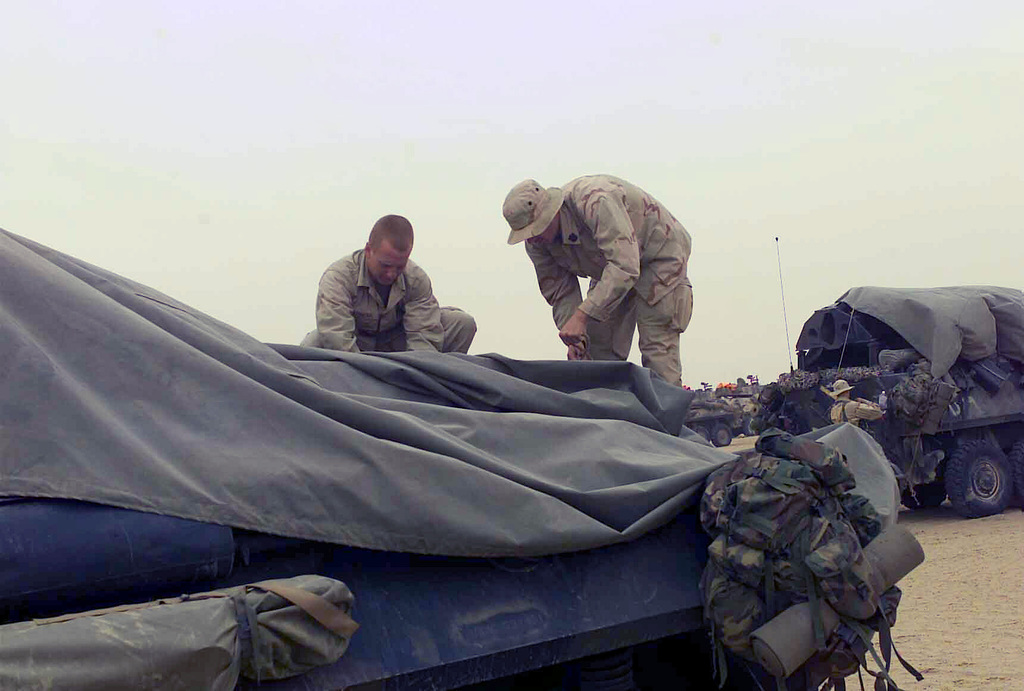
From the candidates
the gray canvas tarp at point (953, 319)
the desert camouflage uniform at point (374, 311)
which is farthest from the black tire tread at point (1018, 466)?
the desert camouflage uniform at point (374, 311)

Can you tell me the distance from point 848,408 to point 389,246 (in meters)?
7.49

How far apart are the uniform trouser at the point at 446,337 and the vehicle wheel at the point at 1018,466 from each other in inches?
345

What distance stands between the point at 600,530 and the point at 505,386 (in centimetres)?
65

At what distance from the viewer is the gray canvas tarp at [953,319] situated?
427 inches

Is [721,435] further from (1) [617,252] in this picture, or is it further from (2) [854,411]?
(1) [617,252]

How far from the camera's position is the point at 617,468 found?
2744 millimetres

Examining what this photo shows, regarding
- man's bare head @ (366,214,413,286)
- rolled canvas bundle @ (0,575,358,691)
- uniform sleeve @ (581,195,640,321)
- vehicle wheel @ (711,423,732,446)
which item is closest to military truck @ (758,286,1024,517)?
uniform sleeve @ (581,195,640,321)

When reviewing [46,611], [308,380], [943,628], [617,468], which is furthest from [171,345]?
[943,628]

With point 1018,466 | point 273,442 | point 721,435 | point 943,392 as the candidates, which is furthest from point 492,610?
point 721,435

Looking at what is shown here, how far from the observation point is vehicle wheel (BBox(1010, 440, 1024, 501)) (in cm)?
1122

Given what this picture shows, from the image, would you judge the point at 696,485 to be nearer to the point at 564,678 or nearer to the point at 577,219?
the point at 564,678

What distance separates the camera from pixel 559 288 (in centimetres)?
500

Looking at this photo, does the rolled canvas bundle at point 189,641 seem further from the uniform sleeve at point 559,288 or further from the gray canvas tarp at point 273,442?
the uniform sleeve at point 559,288

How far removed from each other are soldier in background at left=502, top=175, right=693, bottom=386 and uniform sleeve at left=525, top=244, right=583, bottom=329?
0.09 meters
